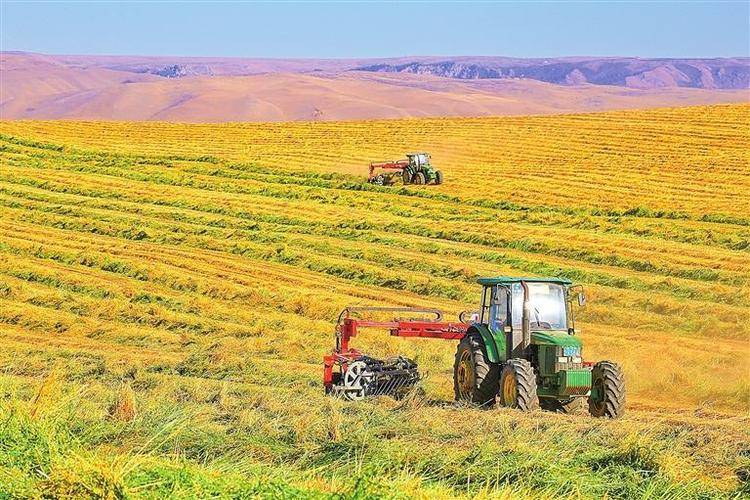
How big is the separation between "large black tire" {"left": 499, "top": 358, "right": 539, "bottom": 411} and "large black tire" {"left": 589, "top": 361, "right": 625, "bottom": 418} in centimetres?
75

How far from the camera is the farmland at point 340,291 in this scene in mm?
8523

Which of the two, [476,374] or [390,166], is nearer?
[476,374]

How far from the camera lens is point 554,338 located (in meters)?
13.2

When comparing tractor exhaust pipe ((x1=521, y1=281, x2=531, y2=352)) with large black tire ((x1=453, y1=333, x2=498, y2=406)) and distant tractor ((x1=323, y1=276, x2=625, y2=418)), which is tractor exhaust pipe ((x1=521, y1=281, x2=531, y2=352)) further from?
large black tire ((x1=453, y1=333, x2=498, y2=406))

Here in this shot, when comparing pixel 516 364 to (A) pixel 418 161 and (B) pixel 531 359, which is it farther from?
(A) pixel 418 161

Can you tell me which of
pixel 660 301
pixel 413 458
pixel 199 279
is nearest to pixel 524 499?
pixel 413 458

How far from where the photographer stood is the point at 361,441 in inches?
364

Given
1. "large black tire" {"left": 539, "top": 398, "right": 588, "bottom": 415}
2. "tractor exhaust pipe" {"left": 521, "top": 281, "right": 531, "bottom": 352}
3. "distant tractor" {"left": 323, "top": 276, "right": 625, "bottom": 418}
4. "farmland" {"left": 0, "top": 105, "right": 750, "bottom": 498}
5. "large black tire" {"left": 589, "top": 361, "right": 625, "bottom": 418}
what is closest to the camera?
"farmland" {"left": 0, "top": 105, "right": 750, "bottom": 498}

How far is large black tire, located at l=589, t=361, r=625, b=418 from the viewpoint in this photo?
12.8 m

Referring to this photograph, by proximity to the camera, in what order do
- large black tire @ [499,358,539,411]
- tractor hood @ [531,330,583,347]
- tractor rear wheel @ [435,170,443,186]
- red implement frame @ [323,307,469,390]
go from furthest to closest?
tractor rear wheel @ [435,170,443,186]
red implement frame @ [323,307,469,390]
tractor hood @ [531,330,583,347]
large black tire @ [499,358,539,411]

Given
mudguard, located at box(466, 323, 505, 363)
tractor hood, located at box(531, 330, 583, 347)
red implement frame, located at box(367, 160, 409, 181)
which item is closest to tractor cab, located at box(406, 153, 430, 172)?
red implement frame, located at box(367, 160, 409, 181)

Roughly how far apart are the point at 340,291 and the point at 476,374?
962 centimetres

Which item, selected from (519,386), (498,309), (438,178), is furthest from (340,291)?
(438,178)

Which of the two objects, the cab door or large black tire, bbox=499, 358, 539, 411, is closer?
large black tire, bbox=499, 358, 539, 411
